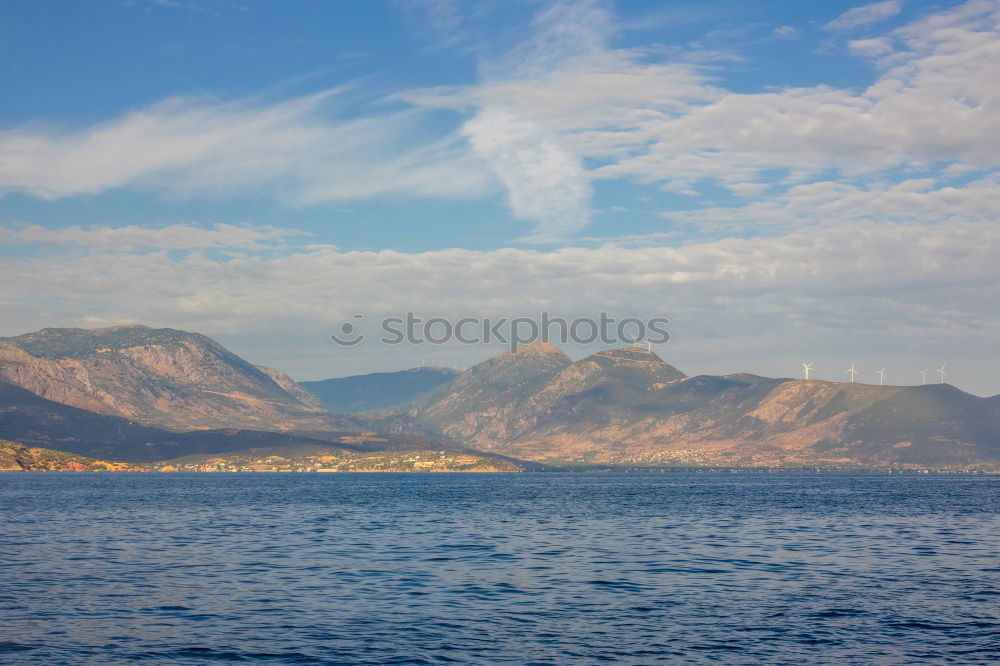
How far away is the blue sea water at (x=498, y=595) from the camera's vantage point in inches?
2036

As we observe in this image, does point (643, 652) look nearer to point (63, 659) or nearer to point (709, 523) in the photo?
point (63, 659)

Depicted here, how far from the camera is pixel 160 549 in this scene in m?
103

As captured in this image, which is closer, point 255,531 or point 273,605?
point 273,605

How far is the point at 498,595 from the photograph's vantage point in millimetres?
70375

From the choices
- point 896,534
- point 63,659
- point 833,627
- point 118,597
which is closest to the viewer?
point 63,659

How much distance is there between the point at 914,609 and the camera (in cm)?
6397

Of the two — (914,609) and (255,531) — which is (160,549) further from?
(914,609)

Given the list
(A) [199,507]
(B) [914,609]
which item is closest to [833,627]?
(B) [914,609]

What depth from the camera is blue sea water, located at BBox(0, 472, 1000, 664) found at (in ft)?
170

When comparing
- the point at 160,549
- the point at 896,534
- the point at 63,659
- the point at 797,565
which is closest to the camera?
the point at 63,659

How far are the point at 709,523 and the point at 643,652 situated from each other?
324 ft

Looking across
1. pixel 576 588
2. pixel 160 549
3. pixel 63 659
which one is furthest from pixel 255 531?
pixel 63 659

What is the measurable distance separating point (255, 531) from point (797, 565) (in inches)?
2982

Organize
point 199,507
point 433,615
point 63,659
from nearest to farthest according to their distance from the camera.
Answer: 1. point 63,659
2. point 433,615
3. point 199,507
